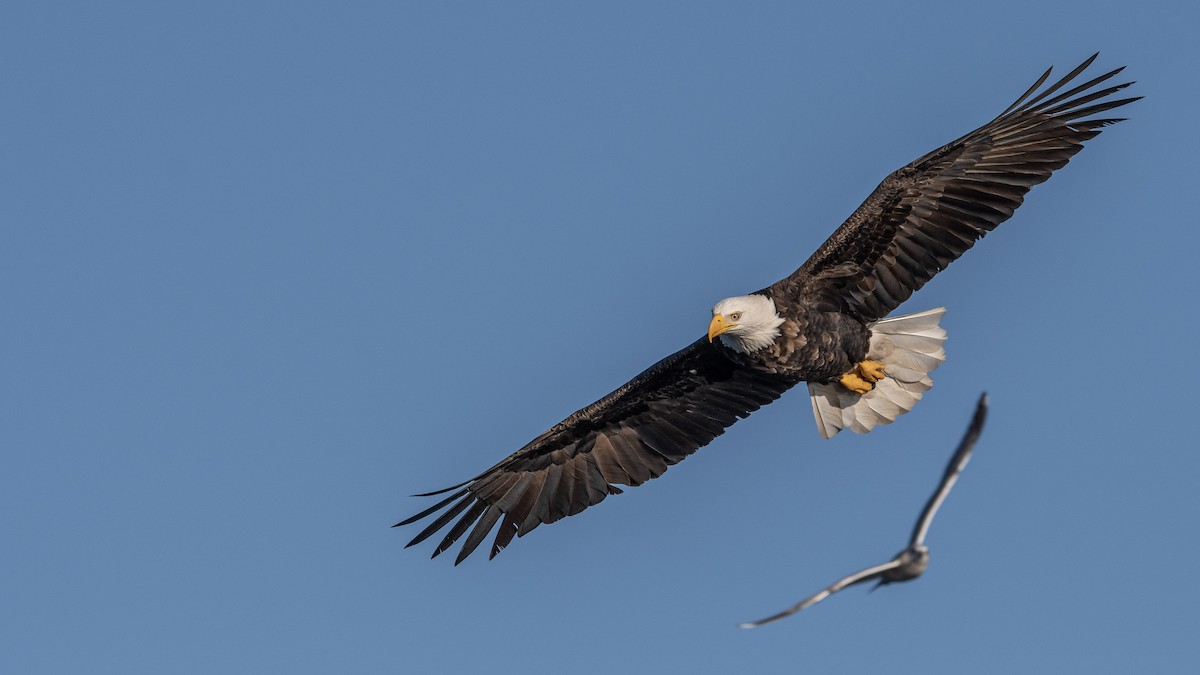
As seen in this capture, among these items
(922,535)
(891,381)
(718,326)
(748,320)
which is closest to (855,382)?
(891,381)

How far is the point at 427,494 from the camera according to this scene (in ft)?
36.1

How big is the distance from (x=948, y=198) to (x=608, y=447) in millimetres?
2903

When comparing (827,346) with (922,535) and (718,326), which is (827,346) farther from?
(922,535)

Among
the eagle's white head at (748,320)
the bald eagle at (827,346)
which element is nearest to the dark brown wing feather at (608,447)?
the bald eagle at (827,346)

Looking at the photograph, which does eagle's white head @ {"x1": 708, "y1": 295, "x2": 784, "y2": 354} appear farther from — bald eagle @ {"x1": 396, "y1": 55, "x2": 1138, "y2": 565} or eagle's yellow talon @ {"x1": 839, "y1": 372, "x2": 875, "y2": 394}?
eagle's yellow talon @ {"x1": 839, "y1": 372, "x2": 875, "y2": 394}

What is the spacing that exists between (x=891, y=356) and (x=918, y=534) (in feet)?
16.2

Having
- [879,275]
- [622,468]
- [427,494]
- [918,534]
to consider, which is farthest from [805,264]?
[918,534]

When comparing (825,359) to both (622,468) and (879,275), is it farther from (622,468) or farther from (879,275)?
(622,468)

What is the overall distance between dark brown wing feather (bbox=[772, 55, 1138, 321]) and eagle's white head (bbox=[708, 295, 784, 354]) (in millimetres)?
286

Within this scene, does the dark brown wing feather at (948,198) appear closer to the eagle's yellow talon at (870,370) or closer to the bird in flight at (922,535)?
the eagle's yellow talon at (870,370)

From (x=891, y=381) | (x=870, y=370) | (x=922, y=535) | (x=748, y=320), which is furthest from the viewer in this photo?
(x=891, y=381)

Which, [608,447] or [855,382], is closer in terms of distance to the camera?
[855,382]

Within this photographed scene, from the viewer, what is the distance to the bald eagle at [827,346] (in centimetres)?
1046

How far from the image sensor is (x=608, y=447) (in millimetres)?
11617
